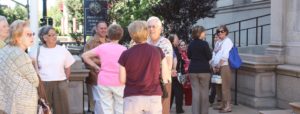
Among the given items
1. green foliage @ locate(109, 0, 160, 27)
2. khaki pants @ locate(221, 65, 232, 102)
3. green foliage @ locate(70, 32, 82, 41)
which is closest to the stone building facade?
khaki pants @ locate(221, 65, 232, 102)

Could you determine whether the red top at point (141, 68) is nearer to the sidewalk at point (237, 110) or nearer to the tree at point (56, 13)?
the sidewalk at point (237, 110)

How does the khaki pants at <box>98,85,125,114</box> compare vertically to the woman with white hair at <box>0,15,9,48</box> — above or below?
below

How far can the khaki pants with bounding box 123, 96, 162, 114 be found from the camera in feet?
17.3

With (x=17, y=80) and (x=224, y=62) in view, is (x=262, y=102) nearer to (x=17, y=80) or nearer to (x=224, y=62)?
(x=224, y=62)

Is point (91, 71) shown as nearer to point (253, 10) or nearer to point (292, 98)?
point (292, 98)

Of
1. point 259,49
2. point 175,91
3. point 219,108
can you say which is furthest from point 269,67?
point 259,49

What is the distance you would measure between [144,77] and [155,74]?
145 millimetres

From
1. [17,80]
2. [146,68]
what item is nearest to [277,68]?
[146,68]

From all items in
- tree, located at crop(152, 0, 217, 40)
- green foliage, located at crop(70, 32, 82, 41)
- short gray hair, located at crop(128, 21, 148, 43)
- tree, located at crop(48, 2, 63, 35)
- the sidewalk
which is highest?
tree, located at crop(48, 2, 63, 35)

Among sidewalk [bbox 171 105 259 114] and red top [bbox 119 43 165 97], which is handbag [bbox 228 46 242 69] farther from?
red top [bbox 119 43 165 97]

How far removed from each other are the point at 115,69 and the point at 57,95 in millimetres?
1172

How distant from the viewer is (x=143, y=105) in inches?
208

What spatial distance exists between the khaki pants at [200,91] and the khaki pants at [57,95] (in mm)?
2407

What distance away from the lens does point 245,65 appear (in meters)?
10.9
